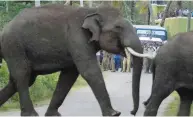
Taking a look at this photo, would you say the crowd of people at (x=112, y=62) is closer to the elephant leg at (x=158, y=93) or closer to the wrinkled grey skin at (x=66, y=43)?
the wrinkled grey skin at (x=66, y=43)

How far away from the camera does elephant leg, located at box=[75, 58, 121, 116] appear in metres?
7.42

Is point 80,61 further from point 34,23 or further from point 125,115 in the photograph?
point 125,115

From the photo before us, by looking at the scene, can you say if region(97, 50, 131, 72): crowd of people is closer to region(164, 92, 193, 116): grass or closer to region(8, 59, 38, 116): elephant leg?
region(164, 92, 193, 116): grass

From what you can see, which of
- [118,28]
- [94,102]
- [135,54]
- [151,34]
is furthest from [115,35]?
[151,34]

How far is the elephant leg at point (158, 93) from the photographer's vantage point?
719 centimetres

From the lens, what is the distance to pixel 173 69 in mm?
7164

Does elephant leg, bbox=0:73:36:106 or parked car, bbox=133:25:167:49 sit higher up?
elephant leg, bbox=0:73:36:106

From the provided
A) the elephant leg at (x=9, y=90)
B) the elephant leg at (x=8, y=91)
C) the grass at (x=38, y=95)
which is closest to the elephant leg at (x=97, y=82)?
the elephant leg at (x=9, y=90)

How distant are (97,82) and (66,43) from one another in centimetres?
74

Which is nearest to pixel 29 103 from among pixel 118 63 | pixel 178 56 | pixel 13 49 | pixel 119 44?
pixel 13 49

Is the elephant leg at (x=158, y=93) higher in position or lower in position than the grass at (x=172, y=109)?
higher

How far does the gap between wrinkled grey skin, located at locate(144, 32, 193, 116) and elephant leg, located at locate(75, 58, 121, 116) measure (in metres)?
0.59

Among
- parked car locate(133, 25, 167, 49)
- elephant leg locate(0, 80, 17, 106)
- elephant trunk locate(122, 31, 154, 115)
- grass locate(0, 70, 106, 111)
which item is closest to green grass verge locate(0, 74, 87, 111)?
grass locate(0, 70, 106, 111)

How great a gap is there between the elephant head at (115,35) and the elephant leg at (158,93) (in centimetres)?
22
